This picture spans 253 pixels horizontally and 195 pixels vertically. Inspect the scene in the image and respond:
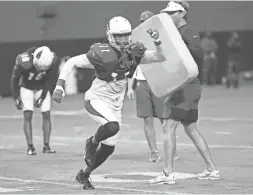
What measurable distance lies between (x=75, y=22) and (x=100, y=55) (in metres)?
20.9

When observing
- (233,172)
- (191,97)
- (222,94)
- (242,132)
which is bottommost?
(222,94)

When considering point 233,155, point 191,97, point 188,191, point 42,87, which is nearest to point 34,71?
point 42,87

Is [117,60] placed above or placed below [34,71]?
above

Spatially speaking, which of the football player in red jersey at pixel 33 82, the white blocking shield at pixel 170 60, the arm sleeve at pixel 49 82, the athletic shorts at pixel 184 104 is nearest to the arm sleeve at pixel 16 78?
the football player in red jersey at pixel 33 82

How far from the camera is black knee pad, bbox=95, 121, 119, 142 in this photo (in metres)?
9.97

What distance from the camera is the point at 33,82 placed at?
48.2 ft

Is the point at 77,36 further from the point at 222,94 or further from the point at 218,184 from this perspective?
the point at 218,184

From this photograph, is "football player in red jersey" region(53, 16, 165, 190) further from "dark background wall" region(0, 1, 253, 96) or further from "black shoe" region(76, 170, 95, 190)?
"dark background wall" region(0, 1, 253, 96)

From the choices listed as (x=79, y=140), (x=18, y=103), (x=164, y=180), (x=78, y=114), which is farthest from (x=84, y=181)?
(x=78, y=114)

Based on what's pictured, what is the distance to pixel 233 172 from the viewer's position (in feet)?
37.7

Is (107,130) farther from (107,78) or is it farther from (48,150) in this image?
(48,150)

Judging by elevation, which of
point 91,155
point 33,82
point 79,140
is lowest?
point 79,140

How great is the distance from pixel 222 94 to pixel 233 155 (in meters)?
15.5

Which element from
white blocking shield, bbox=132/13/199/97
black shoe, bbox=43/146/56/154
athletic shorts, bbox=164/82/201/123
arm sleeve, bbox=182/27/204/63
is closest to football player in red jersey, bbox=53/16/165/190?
white blocking shield, bbox=132/13/199/97
